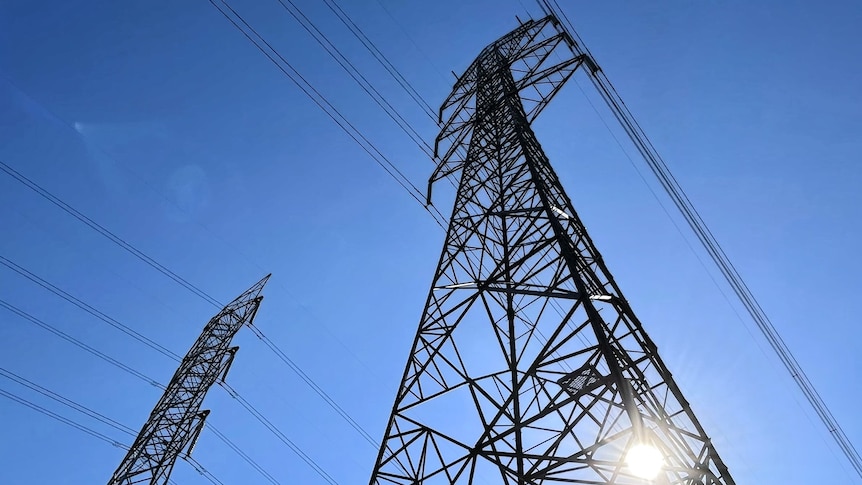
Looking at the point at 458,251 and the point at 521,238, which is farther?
the point at 458,251

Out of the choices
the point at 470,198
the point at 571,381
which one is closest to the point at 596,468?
the point at 571,381

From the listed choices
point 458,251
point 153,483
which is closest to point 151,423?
point 153,483

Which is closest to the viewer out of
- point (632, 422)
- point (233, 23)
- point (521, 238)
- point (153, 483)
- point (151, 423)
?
point (632, 422)

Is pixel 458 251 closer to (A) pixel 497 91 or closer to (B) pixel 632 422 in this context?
(B) pixel 632 422

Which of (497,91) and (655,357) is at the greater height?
(497,91)

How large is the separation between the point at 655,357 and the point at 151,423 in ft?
43.5

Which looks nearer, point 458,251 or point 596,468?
point 596,468

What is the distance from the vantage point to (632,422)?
12.9 feet

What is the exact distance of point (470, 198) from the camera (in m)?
9.23

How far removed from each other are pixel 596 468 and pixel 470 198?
18.9 feet

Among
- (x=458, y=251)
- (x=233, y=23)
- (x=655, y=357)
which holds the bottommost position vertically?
(x=655, y=357)

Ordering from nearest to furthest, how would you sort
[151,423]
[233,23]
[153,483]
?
1. [233,23]
2. [153,483]
3. [151,423]

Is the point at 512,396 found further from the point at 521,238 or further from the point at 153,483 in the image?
the point at 153,483

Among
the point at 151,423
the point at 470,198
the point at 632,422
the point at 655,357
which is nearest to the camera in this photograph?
the point at 632,422
